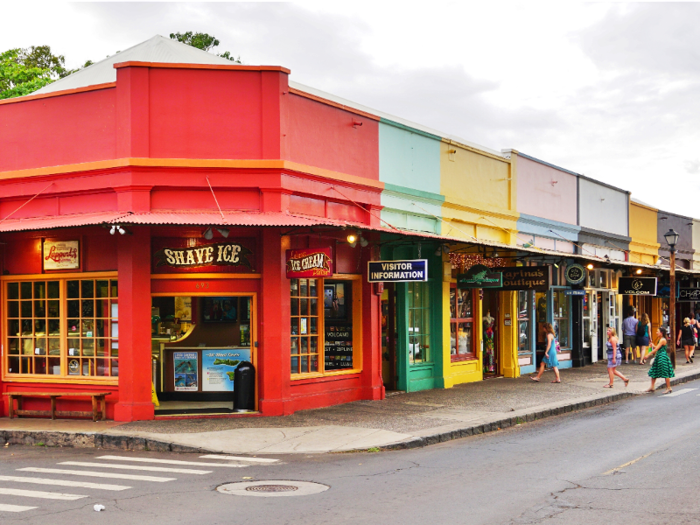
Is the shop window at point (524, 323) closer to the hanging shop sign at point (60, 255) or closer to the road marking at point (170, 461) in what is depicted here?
the hanging shop sign at point (60, 255)

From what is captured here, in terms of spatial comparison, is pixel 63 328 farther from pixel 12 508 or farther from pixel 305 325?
pixel 12 508

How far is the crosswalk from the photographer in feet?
28.6

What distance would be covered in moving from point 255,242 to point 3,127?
562cm

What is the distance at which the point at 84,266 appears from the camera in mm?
14984

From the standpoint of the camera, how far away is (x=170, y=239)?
14.6 metres

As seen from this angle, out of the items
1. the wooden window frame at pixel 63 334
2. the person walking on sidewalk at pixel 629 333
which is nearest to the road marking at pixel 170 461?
the wooden window frame at pixel 63 334

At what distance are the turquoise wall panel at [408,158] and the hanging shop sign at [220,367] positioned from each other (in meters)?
5.14

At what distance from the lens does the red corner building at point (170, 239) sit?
14.3 metres

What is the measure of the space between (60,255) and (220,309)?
3102 millimetres

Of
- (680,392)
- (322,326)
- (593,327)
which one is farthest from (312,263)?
(593,327)

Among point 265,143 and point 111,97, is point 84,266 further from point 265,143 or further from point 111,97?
point 265,143

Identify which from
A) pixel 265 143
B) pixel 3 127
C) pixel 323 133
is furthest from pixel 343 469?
pixel 3 127

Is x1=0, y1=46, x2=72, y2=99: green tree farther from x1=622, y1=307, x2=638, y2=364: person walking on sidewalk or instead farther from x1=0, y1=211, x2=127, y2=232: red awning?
x1=622, y1=307, x2=638, y2=364: person walking on sidewalk

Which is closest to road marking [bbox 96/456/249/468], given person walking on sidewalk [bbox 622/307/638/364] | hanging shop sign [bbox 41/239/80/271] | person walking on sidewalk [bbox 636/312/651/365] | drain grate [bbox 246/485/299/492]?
drain grate [bbox 246/485/299/492]
